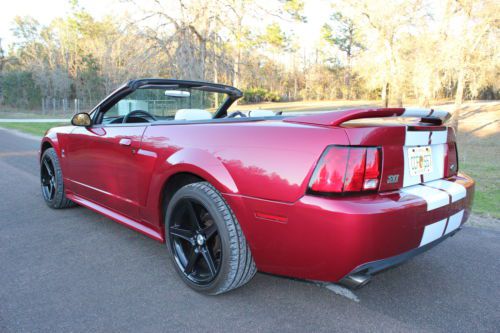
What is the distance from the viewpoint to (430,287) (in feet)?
8.64

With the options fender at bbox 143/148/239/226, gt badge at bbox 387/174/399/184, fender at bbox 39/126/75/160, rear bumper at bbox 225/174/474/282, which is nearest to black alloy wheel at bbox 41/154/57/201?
fender at bbox 39/126/75/160

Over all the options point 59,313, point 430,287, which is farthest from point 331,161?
point 59,313

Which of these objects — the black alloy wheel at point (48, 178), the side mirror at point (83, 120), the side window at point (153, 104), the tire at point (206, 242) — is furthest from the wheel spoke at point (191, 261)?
the black alloy wheel at point (48, 178)

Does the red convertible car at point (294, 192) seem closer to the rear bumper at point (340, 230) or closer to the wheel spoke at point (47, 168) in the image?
the rear bumper at point (340, 230)

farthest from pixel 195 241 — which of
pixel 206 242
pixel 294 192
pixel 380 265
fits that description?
pixel 380 265

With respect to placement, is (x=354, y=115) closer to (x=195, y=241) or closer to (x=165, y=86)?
(x=195, y=241)

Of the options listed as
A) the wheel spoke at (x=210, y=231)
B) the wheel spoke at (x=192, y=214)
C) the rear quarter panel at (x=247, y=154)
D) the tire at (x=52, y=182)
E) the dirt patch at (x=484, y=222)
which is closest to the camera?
the rear quarter panel at (x=247, y=154)

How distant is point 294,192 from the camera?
1976mm

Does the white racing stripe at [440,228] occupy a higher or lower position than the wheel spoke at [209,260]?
higher

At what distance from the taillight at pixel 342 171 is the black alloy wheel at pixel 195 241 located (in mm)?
807

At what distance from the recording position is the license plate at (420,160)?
2197 millimetres

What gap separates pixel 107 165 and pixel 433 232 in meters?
2.66

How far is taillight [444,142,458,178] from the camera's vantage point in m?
2.58

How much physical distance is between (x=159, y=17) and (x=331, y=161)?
57.1 ft
